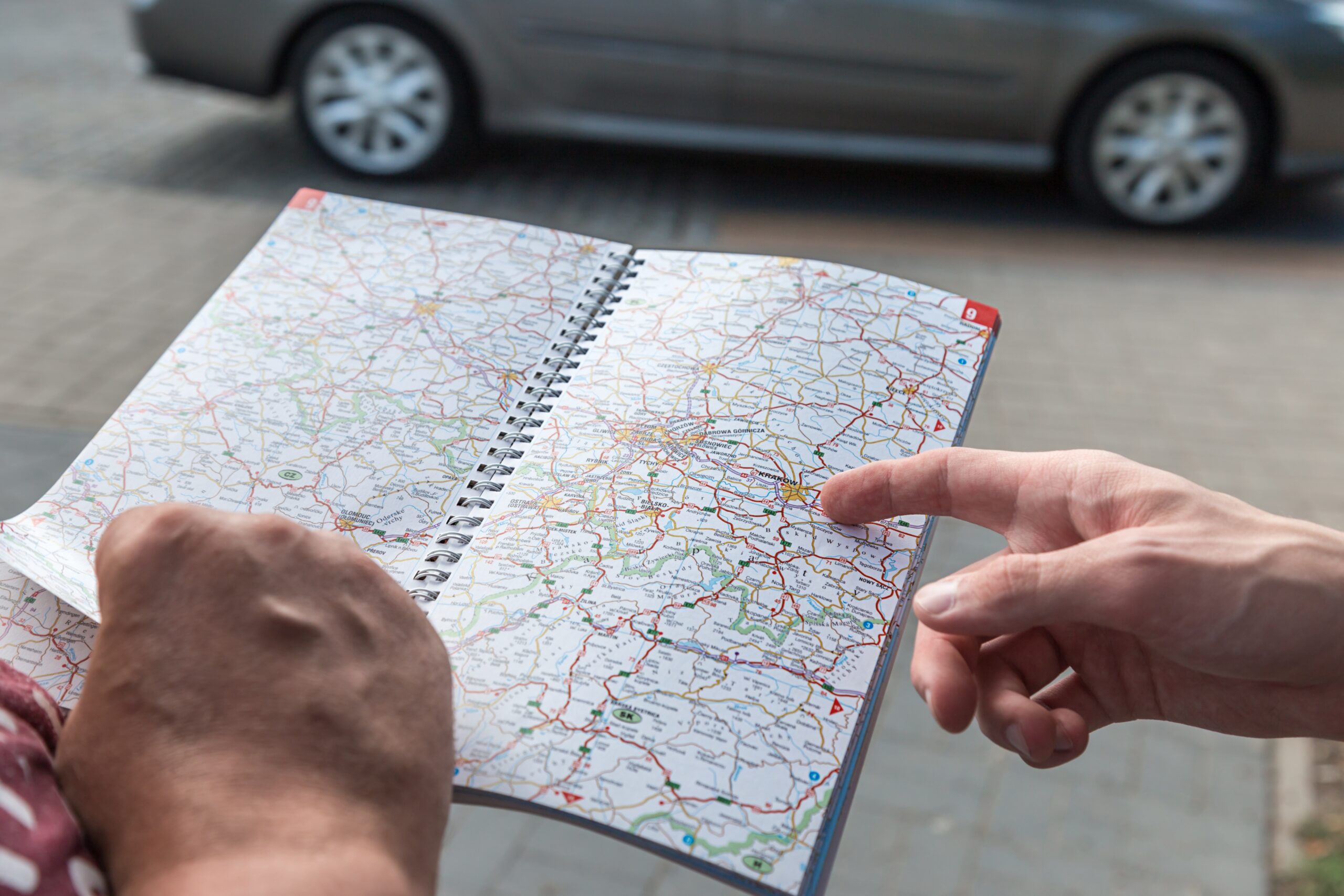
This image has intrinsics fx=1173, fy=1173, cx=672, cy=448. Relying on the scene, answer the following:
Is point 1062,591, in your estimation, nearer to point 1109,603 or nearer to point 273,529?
point 1109,603

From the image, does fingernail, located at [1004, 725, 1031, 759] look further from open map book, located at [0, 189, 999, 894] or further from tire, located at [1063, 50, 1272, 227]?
tire, located at [1063, 50, 1272, 227]

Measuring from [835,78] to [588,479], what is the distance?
437cm

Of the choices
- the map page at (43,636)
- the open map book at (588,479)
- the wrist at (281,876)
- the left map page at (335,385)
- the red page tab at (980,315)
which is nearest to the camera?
the wrist at (281,876)

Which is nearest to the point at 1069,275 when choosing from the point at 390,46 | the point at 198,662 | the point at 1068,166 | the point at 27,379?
the point at 1068,166

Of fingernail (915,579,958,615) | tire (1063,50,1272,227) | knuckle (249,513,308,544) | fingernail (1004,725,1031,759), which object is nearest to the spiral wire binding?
knuckle (249,513,308,544)

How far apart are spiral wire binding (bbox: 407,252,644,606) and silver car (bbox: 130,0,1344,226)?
3.92 m

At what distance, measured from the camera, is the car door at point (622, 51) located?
16.9ft

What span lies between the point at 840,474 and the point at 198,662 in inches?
26.8

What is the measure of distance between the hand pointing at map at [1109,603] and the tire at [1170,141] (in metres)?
4.56

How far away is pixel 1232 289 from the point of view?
5207mm

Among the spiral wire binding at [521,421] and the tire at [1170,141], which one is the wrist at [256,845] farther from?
the tire at [1170,141]

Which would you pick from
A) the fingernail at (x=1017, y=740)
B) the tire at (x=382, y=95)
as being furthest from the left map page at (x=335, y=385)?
the tire at (x=382, y=95)

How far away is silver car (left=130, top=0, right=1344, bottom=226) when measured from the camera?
16.9 ft

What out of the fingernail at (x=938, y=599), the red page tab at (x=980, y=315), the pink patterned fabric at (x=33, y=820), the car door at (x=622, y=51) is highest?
the red page tab at (x=980, y=315)
